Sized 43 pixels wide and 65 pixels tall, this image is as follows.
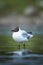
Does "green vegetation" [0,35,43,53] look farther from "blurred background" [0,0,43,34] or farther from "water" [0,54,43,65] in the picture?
"blurred background" [0,0,43,34]

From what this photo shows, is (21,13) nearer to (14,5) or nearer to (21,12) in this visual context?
(21,12)

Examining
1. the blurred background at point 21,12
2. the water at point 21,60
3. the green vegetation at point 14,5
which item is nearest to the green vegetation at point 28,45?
the water at point 21,60

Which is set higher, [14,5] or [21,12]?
[14,5]

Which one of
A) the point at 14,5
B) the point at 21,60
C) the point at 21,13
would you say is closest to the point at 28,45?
the point at 21,60

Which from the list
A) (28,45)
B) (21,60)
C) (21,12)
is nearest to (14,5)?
(21,12)

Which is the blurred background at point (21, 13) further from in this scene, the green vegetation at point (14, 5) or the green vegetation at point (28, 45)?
the green vegetation at point (28, 45)

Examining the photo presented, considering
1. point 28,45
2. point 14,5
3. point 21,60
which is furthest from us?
point 14,5

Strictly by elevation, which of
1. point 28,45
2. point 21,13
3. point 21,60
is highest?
point 21,13

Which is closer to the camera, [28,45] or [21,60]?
[21,60]

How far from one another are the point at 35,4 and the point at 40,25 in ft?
2.71

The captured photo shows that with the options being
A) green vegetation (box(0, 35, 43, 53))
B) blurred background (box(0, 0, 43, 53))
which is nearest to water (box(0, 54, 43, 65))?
green vegetation (box(0, 35, 43, 53))

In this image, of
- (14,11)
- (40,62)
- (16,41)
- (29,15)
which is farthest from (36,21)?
(40,62)

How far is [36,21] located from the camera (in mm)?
5199

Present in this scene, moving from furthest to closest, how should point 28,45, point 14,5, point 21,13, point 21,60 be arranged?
1. point 14,5
2. point 21,13
3. point 28,45
4. point 21,60
